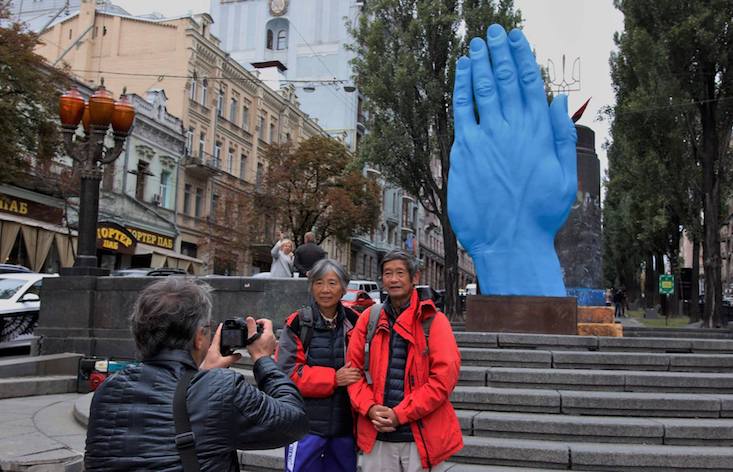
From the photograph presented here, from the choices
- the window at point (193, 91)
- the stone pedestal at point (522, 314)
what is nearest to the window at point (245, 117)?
the window at point (193, 91)

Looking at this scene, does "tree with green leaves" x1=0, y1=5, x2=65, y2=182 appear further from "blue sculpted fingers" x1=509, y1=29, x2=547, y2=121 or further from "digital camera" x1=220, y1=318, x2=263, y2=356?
"digital camera" x1=220, y1=318, x2=263, y2=356

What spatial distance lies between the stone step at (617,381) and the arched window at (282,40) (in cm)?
4859

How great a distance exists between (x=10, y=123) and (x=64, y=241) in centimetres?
911

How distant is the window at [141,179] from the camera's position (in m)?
32.2

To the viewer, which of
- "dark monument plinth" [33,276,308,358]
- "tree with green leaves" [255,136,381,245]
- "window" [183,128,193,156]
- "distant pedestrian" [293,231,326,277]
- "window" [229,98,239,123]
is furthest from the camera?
"window" [229,98,239,123]

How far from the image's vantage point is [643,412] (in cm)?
673

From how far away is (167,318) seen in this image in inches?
92.5

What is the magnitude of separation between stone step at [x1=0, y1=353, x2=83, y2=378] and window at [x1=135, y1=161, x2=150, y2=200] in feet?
74.9

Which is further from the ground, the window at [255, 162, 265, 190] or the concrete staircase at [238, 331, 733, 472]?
the window at [255, 162, 265, 190]

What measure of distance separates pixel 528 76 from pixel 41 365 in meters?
8.95

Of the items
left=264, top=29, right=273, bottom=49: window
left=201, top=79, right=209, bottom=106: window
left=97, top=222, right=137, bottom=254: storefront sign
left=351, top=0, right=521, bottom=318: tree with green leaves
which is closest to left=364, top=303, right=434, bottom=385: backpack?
left=351, top=0, right=521, bottom=318: tree with green leaves

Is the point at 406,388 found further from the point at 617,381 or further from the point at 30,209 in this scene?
the point at 30,209

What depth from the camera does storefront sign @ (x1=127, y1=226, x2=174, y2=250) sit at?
30.6 m

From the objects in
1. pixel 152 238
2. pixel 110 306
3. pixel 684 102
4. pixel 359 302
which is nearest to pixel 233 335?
pixel 359 302
